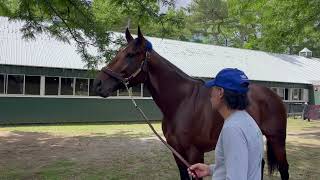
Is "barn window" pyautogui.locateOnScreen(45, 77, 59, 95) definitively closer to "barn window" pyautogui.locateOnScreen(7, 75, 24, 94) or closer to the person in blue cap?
"barn window" pyautogui.locateOnScreen(7, 75, 24, 94)

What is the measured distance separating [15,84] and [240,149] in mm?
20167

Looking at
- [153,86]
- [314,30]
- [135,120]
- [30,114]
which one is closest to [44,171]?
[153,86]

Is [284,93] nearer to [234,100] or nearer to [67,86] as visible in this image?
[67,86]

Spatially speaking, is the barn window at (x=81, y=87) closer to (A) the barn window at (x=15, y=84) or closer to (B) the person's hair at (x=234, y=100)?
(A) the barn window at (x=15, y=84)

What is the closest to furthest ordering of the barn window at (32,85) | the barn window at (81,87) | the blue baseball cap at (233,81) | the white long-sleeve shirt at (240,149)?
the white long-sleeve shirt at (240,149) → the blue baseball cap at (233,81) → the barn window at (32,85) → the barn window at (81,87)

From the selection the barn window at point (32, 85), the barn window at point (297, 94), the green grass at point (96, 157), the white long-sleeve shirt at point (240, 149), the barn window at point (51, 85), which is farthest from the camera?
the barn window at point (297, 94)

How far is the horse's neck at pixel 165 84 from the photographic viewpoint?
17.9 feet

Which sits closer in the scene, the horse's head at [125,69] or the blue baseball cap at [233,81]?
the blue baseball cap at [233,81]

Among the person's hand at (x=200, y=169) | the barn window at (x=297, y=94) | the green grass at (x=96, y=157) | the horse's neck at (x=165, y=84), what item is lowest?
the green grass at (x=96, y=157)

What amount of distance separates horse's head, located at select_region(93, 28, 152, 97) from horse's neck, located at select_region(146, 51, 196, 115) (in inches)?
5.6

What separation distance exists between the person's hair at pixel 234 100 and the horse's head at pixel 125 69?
2900mm

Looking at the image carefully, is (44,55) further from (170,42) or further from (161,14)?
(161,14)

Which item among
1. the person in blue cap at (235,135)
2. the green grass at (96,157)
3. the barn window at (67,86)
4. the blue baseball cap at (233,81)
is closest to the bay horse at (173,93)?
the person in blue cap at (235,135)

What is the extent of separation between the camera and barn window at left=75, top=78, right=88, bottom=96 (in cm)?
2320
